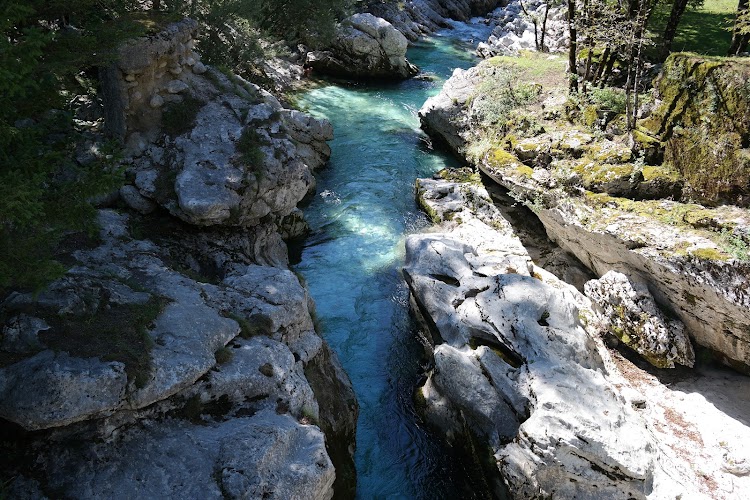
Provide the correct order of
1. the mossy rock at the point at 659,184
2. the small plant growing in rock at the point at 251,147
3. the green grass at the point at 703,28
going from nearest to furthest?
the small plant growing in rock at the point at 251,147 < the mossy rock at the point at 659,184 < the green grass at the point at 703,28

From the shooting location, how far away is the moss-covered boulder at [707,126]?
12383mm

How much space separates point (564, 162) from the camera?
15.4 m

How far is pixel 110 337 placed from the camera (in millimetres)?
7316

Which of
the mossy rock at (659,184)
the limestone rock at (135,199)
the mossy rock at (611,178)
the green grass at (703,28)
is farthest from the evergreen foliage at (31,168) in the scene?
the green grass at (703,28)

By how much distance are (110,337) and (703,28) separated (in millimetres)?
24979

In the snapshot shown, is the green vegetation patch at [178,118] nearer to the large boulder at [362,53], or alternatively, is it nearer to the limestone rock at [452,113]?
the limestone rock at [452,113]

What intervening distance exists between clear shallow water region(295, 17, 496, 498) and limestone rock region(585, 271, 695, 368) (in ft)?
16.3

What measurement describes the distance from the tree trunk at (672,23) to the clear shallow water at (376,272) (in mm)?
9142

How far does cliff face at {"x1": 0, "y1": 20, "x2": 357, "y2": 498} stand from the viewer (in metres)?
6.47

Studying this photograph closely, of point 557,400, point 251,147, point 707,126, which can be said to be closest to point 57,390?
point 557,400

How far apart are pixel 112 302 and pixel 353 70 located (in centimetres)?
2672

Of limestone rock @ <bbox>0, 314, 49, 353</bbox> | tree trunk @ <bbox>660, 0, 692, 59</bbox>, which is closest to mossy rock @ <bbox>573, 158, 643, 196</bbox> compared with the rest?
tree trunk @ <bbox>660, 0, 692, 59</bbox>

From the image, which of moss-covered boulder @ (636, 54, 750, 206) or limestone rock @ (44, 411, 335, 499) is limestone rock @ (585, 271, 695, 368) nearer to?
moss-covered boulder @ (636, 54, 750, 206)


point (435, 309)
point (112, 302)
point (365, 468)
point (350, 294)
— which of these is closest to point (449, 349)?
point (435, 309)
